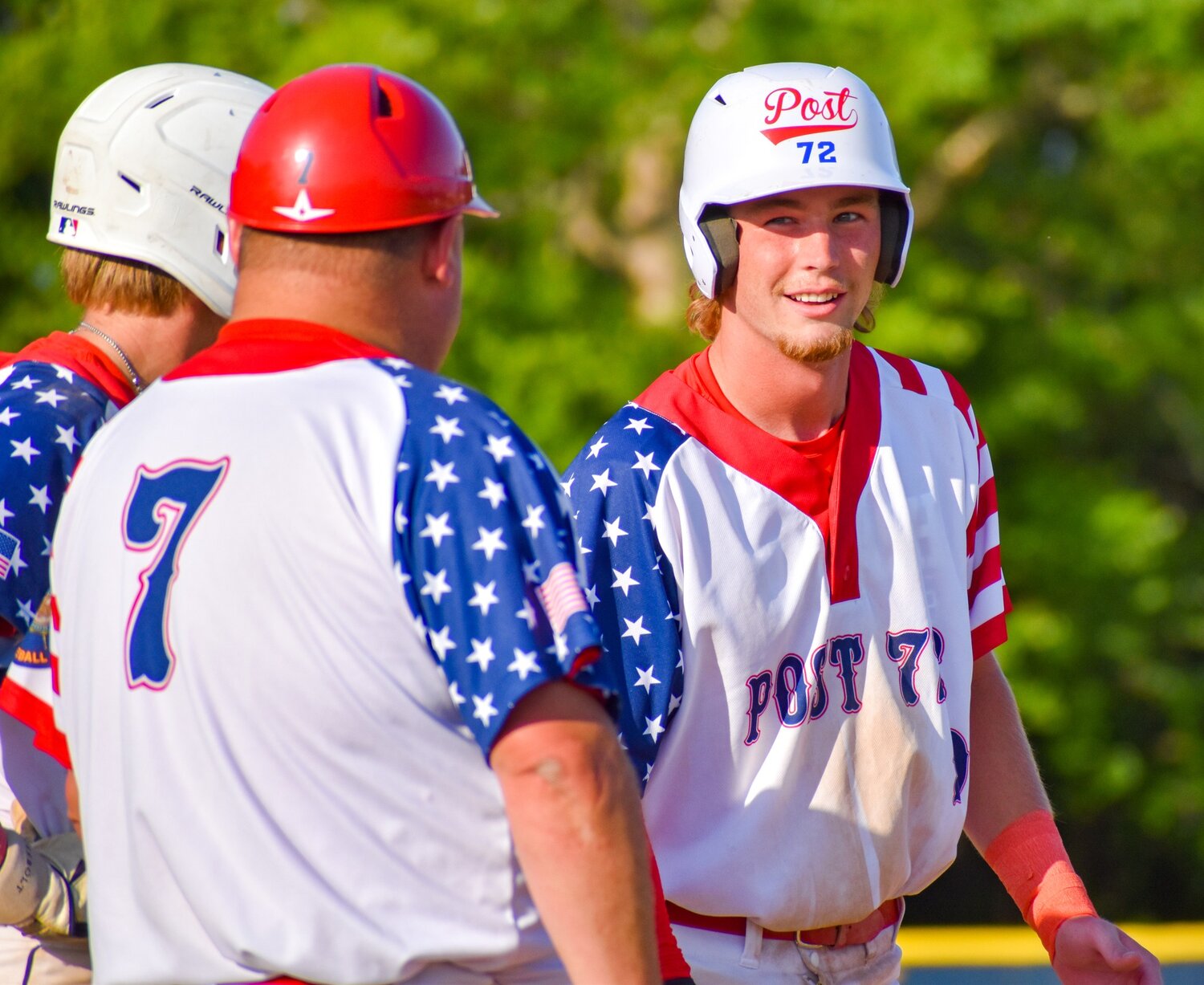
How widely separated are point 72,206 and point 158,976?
2.02 metres

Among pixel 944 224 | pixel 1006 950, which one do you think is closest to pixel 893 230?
pixel 1006 950

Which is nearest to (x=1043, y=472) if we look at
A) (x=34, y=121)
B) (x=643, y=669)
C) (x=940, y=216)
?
(x=940, y=216)

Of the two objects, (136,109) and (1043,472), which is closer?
(136,109)

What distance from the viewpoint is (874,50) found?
12.3m

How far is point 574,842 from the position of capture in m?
2.21

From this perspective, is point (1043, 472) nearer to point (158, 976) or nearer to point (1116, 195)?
point (1116, 195)

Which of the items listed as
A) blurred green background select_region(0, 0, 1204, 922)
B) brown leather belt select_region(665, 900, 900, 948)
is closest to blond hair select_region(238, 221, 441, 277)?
brown leather belt select_region(665, 900, 900, 948)

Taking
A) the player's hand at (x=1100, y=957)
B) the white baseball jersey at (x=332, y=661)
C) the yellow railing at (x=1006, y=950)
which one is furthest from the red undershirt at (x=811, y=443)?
the yellow railing at (x=1006, y=950)

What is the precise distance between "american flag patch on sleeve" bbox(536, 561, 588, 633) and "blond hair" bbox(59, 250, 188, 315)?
170cm

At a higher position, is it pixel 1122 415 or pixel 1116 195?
pixel 1116 195

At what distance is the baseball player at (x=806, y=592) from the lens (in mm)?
3541

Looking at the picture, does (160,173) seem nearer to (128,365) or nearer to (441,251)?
(128,365)

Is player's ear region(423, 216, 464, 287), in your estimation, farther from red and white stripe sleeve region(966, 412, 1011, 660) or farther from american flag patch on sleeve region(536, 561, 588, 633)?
red and white stripe sleeve region(966, 412, 1011, 660)

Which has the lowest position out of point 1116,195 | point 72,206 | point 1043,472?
point 1043,472
